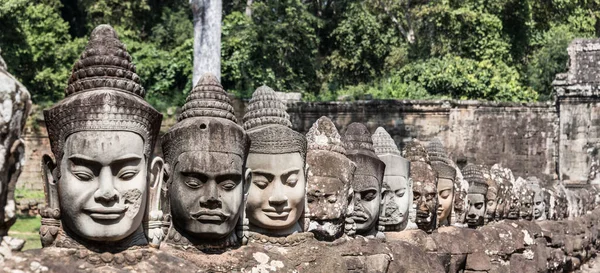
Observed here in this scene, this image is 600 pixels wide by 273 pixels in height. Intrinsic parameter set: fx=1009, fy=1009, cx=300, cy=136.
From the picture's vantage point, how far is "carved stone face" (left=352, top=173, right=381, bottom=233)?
653 cm

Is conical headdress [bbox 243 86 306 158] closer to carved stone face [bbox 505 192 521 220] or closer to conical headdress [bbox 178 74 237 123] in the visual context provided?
conical headdress [bbox 178 74 237 123]

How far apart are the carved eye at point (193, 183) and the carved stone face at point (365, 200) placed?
1.90 metres

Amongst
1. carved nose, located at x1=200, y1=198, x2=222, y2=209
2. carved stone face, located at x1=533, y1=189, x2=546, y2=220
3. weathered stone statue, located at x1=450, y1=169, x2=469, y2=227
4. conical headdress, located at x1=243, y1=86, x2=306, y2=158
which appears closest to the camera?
carved nose, located at x1=200, y1=198, x2=222, y2=209

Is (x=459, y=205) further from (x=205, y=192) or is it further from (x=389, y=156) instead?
(x=205, y=192)

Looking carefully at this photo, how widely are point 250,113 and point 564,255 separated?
22.9 feet

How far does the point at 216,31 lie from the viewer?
1902 centimetres

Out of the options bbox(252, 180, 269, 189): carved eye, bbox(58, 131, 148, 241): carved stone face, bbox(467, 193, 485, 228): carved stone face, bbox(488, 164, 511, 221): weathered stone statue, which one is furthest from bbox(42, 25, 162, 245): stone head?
bbox(488, 164, 511, 221): weathered stone statue

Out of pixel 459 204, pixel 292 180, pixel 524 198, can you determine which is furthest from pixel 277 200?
pixel 524 198

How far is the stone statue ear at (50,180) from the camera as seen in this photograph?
418 cm

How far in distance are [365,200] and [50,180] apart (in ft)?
9.19

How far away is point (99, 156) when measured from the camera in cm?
411

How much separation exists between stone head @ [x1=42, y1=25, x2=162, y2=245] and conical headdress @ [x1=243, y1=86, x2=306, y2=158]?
3.99ft

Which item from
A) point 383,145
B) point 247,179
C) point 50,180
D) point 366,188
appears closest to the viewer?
point 50,180

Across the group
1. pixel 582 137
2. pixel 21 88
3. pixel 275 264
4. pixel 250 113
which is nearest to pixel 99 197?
pixel 21 88
